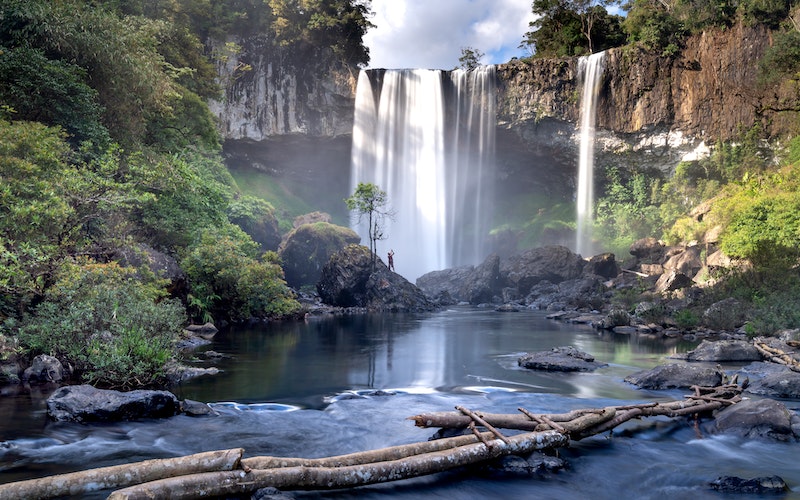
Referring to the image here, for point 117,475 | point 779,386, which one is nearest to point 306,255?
point 779,386

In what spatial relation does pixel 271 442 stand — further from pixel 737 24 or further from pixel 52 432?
pixel 737 24

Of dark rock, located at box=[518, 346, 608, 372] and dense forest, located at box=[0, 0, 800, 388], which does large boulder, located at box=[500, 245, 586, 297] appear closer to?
dense forest, located at box=[0, 0, 800, 388]

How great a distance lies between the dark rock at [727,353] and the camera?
14195mm

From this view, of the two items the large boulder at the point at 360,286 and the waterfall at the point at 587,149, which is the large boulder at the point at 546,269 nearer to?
the large boulder at the point at 360,286

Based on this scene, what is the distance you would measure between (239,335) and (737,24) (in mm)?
38401

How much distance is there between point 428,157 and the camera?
1967 inches

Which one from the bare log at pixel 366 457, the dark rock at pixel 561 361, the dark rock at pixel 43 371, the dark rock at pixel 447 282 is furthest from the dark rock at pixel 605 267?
the bare log at pixel 366 457

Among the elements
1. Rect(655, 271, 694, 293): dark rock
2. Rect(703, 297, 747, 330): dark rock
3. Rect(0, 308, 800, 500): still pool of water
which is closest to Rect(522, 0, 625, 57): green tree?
Rect(655, 271, 694, 293): dark rock

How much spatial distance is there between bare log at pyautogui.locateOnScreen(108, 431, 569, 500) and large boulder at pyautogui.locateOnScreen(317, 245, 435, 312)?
25567 millimetres

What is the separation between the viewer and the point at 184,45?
32906 mm

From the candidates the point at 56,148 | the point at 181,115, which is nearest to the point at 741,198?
the point at 181,115

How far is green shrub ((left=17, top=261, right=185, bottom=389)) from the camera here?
10086 mm

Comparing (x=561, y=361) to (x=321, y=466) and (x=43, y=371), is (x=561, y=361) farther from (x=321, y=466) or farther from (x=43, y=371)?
(x=43, y=371)

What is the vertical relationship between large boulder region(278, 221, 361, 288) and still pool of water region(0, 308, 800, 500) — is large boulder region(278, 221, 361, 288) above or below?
above
